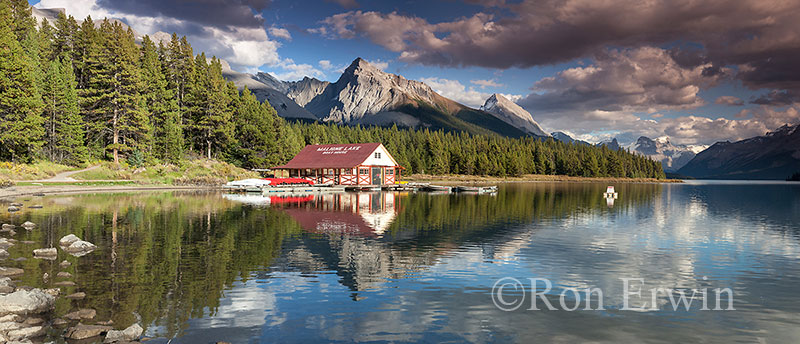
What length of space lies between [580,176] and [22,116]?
173 m

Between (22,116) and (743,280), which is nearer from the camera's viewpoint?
(743,280)

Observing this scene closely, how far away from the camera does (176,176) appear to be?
75.2 m

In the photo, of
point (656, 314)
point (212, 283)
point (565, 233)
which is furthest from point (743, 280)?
point (212, 283)

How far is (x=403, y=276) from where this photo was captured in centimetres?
1603

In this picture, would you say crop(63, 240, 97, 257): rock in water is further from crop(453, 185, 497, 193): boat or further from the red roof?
crop(453, 185, 497, 193): boat

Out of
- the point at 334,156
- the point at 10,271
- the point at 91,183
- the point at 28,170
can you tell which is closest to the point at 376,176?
the point at 334,156

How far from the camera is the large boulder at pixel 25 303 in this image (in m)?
10.6

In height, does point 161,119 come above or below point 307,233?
above

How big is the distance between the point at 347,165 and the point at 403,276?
62.5 m

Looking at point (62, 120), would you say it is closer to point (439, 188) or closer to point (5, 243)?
point (5, 243)

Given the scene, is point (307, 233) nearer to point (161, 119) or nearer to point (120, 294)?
point (120, 294)

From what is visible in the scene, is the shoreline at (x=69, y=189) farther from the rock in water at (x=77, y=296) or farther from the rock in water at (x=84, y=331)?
the rock in water at (x=84, y=331)

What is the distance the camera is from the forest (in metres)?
57.6

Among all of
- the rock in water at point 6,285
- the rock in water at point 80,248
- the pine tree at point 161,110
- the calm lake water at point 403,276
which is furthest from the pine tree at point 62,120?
the rock in water at point 6,285
